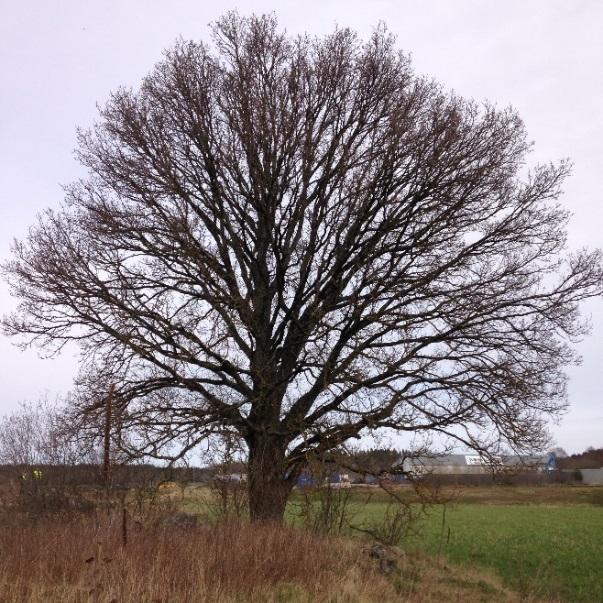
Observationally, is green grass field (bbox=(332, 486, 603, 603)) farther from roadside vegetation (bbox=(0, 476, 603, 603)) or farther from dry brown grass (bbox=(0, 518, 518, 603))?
dry brown grass (bbox=(0, 518, 518, 603))

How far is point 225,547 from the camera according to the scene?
8297mm

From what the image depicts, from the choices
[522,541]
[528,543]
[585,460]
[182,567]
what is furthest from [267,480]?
[585,460]

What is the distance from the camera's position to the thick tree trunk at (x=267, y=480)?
12.7m

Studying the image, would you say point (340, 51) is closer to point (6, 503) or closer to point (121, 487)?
point (121, 487)

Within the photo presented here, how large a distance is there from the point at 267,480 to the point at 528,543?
14.2 m

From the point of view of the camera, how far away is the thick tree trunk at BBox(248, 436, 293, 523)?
1270 centimetres

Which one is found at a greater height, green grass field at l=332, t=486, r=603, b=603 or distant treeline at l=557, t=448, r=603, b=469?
distant treeline at l=557, t=448, r=603, b=469

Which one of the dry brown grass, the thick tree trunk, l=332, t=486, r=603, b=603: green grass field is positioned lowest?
l=332, t=486, r=603, b=603: green grass field

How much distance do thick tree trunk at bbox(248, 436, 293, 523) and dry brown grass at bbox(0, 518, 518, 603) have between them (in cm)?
224

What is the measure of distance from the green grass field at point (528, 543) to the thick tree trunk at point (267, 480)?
204 cm

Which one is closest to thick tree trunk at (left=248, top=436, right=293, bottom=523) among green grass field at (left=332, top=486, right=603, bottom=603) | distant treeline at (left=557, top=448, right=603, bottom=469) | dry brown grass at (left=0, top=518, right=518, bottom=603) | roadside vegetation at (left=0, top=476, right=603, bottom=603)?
roadside vegetation at (left=0, top=476, right=603, bottom=603)

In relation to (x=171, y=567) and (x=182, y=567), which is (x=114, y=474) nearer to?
(x=182, y=567)

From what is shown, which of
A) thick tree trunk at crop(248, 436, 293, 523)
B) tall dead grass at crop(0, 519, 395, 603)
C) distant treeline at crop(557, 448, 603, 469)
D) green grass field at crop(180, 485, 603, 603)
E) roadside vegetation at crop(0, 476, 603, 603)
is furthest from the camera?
distant treeline at crop(557, 448, 603, 469)

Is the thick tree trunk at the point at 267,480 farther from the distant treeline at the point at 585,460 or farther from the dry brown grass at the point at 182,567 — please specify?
the distant treeline at the point at 585,460
